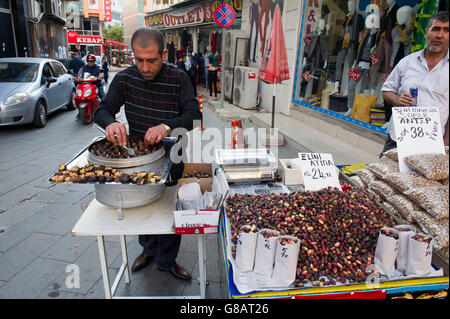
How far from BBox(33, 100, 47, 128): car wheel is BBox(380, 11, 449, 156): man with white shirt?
7.65 metres

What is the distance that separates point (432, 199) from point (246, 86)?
8.73 meters

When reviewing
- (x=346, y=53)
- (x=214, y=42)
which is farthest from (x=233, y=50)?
(x=346, y=53)

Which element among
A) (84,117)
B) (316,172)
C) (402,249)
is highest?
(316,172)

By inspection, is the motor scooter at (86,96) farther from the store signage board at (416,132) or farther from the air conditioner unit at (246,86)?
the store signage board at (416,132)

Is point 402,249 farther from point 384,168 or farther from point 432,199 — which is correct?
point 384,168

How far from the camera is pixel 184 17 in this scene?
60.2 feet

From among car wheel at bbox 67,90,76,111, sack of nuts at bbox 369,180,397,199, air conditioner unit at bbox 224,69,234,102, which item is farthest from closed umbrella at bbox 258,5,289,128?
car wheel at bbox 67,90,76,111

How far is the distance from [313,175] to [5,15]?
1677 cm

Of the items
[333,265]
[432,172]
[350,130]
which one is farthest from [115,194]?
[350,130]

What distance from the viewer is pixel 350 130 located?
5.90 meters

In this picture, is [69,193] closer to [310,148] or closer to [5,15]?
[310,148]

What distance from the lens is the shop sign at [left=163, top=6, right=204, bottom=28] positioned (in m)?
16.3

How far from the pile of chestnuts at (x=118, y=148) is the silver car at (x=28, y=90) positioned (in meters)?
6.10

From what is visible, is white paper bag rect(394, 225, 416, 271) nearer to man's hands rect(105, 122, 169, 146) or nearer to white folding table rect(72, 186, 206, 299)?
white folding table rect(72, 186, 206, 299)
